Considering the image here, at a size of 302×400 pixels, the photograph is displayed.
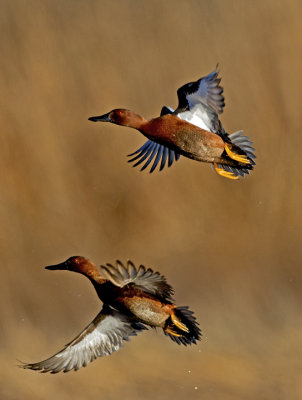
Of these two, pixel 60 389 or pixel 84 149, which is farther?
pixel 84 149

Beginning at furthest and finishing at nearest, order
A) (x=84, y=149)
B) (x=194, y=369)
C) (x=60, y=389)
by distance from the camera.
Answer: (x=84, y=149) → (x=194, y=369) → (x=60, y=389)

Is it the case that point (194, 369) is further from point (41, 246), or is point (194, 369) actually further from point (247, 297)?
point (41, 246)

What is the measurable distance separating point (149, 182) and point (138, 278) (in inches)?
49.8

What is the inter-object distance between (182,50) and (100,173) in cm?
48

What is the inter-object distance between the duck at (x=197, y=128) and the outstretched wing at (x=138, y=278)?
18 cm

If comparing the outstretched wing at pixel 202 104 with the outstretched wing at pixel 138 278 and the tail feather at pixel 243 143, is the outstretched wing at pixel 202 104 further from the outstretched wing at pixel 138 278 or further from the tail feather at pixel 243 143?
the outstretched wing at pixel 138 278

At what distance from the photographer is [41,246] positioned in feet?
9.09

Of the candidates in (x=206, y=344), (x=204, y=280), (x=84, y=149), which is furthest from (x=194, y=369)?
(x=84, y=149)

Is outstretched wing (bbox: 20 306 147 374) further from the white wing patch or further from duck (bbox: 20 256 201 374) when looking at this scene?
the white wing patch

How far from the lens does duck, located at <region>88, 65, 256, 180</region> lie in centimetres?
151

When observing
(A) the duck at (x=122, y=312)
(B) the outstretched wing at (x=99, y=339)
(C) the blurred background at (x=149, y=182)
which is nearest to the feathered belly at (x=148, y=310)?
(A) the duck at (x=122, y=312)

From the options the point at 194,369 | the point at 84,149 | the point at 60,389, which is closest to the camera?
the point at 60,389

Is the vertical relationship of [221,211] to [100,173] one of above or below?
above

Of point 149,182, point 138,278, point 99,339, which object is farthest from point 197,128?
point 149,182
